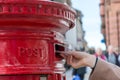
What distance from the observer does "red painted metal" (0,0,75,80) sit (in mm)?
1643

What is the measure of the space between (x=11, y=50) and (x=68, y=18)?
0.89 feet

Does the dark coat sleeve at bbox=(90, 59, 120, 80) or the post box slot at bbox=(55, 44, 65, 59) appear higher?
the post box slot at bbox=(55, 44, 65, 59)

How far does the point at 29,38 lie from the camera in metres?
1.71

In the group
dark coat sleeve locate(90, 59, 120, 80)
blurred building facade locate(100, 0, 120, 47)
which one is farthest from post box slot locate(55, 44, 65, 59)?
blurred building facade locate(100, 0, 120, 47)

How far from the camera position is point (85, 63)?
1906 millimetres

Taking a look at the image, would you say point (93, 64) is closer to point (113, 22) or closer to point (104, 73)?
point (104, 73)

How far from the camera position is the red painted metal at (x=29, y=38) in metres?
1.64

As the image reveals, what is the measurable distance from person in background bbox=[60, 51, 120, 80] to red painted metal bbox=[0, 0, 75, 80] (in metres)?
0.15

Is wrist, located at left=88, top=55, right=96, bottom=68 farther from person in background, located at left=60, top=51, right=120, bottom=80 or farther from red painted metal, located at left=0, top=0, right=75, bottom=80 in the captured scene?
red painted metal, located at left=0, top=0, right=75, bottom=80

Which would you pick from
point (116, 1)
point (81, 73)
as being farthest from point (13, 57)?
point (116, 1)

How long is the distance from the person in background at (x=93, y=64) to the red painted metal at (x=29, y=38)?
15 centimetres

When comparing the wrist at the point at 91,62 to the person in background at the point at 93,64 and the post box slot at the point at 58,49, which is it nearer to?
the person in background at the point at 93,64

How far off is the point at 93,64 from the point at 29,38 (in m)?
0.35

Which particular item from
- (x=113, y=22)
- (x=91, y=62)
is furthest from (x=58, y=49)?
(x=113, y=22)
